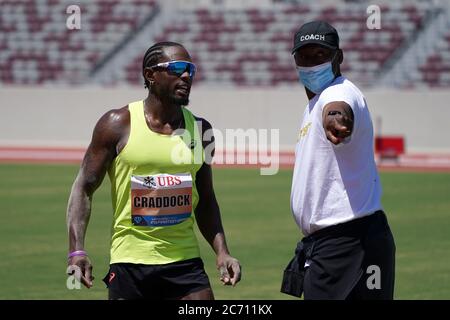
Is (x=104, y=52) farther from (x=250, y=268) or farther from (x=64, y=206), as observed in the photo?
(x=250, y=268)

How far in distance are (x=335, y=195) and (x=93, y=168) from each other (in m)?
1.38

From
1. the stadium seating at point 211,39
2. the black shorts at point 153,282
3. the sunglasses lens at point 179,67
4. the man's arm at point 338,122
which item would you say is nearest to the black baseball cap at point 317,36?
the man's arm at point 338,122

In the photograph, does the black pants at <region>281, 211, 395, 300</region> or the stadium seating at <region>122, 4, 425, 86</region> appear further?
the stadium seating at <region>122, 4, 425, 86</region>

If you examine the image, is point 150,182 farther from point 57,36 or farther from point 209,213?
point 57,36

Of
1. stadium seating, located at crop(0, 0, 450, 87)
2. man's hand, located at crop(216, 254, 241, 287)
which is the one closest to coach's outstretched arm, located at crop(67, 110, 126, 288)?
man's hand, located at crop(216, 254, 241, 287)

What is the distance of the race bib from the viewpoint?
5.93 meters

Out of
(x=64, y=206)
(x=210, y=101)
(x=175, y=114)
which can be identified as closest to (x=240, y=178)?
(x=64, y=206)

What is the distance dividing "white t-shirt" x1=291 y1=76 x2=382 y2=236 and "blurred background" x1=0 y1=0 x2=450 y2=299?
1382 centimetres

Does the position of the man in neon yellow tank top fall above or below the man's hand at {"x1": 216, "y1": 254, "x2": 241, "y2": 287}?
above

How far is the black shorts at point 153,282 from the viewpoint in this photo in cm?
588

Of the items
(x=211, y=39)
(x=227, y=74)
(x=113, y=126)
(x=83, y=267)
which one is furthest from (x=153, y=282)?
(x=211, y=39)

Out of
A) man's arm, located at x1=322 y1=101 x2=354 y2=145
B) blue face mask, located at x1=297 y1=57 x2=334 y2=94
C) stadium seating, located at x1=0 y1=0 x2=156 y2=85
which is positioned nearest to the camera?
man's arm, located at x1=322 y1=101 x2=354 y2=145

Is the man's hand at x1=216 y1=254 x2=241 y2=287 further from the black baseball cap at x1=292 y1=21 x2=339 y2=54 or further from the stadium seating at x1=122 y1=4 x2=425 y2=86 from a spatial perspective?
the stadium seating at x1=122 y1=4 x2=425 y2=86

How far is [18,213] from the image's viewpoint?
16.2 metres
